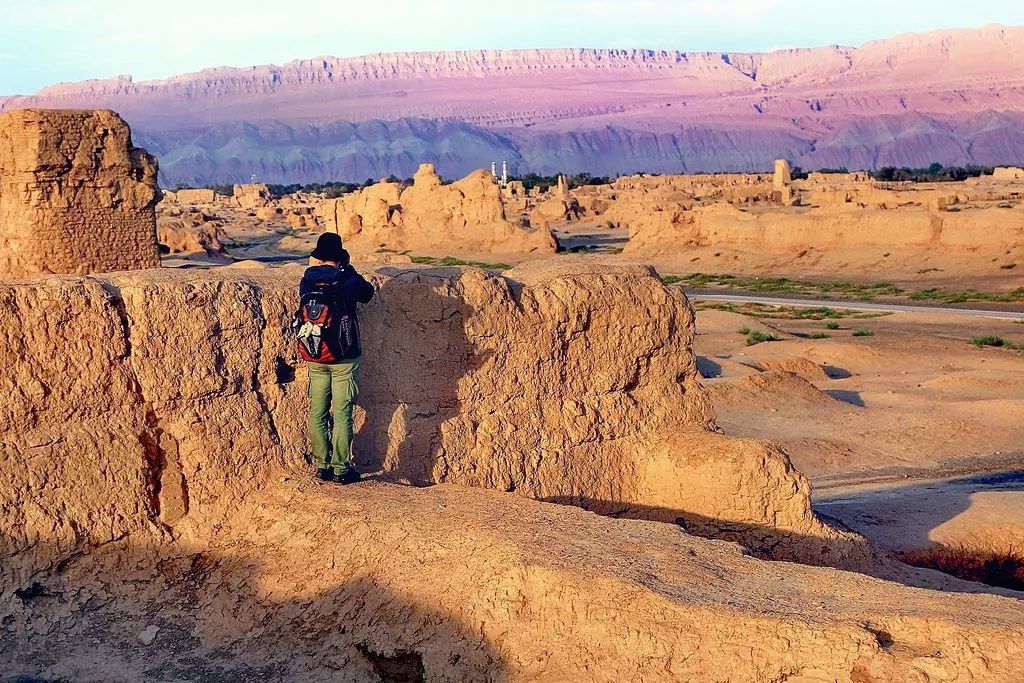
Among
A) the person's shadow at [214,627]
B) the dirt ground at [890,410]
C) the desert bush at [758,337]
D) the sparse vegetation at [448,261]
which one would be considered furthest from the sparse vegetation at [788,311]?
the person's shadow at [214,627]

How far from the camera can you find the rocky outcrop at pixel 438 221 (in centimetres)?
4275

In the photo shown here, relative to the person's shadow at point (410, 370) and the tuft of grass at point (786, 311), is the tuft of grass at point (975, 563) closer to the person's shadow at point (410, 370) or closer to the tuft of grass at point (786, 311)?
the person's shadow at point (410, 370)

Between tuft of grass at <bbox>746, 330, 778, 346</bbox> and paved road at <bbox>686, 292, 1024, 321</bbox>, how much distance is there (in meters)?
5.25

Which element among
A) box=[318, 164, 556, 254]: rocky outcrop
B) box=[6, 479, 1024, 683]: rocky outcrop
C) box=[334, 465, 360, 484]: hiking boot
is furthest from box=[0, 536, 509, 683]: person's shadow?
box=[318, 164, 556, 254]: rocky outcrop

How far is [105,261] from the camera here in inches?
650

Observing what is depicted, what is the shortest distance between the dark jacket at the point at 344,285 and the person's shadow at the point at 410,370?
18.7 inches

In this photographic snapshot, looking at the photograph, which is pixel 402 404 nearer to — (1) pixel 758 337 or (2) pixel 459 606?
(2) pixel 459 606

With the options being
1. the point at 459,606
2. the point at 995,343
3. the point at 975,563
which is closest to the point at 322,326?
the point at 459,606

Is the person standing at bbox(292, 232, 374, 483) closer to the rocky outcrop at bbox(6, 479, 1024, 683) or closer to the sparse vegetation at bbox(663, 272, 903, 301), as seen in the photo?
the rocky outcrop at bbox(6, 479, 1024, 683)

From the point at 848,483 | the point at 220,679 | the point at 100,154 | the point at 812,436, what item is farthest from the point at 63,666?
the point at 100,154

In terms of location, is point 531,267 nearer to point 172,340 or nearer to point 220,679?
point 172,340

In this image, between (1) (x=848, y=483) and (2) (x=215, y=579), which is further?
(1) (x=848, y=483)

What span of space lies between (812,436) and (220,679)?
11.0m

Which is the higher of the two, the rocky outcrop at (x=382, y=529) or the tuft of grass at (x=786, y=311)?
the rocky outcrop at (x=382, y=529)
